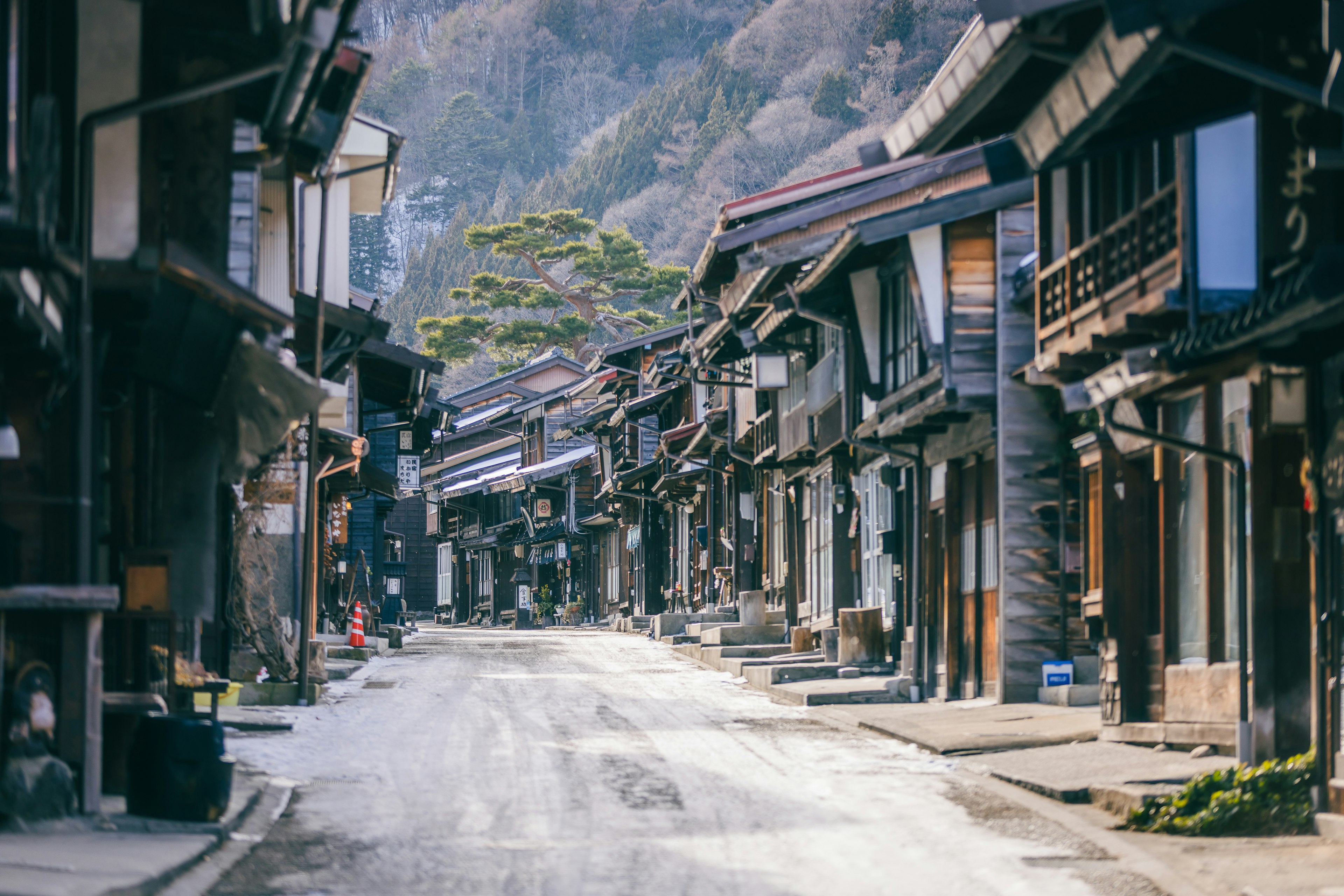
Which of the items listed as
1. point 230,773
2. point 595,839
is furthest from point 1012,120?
point 230,773

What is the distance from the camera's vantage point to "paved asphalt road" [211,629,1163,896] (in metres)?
8.84

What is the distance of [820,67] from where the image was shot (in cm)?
10538

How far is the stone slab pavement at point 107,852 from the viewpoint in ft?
26.2

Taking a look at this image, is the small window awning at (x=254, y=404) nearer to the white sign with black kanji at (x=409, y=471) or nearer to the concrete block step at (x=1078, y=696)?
the concrete block step at (x=1078, y=696)

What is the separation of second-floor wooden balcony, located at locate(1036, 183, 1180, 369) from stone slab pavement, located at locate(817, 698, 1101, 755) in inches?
139

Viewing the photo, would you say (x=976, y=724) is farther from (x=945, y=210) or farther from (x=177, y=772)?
(x=177, y=772)

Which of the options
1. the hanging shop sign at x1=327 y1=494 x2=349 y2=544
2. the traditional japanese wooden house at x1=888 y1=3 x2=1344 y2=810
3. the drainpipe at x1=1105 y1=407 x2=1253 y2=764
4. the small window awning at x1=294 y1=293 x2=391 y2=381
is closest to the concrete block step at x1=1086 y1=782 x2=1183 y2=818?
the drainpipe at x1=1105 y1=407 x2=1253 y2=764

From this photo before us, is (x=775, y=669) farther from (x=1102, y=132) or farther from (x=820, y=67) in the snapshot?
(x=820, y=67)

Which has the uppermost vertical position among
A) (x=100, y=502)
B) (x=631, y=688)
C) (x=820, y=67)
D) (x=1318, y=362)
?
(x=820, y=67)

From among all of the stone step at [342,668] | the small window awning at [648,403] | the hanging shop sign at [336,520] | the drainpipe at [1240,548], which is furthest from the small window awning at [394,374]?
the drainpipe at [1240,548]

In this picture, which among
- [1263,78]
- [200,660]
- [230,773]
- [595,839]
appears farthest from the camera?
[200,660]

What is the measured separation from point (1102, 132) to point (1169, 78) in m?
0.99

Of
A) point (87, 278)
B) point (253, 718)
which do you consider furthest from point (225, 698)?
point (87, 278)

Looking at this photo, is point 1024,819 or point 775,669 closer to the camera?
point 1024,819
